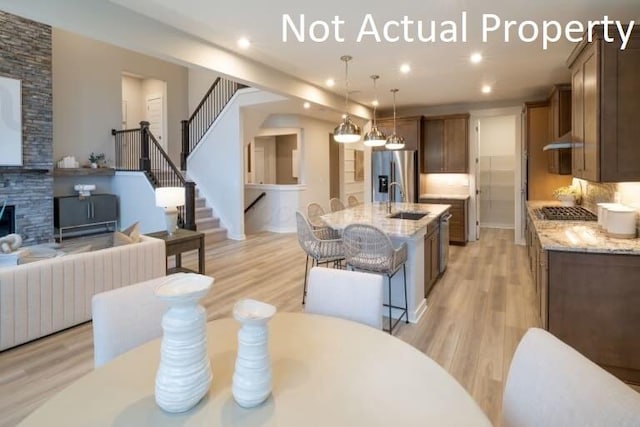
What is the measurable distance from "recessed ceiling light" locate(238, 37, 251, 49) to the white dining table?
3.37 meters

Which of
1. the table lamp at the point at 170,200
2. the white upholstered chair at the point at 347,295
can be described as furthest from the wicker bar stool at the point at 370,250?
the table lamp at the point at 170,200

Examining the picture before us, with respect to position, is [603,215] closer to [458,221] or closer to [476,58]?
[476,58]

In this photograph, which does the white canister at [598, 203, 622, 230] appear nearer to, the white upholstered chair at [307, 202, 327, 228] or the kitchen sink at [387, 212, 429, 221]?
the kitchen sink at [387, 212, 429, 221]

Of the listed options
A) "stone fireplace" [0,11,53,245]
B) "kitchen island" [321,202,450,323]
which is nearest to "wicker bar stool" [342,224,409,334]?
"kitchen island" [321,202,450,323]

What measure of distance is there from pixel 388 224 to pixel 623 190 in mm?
2066

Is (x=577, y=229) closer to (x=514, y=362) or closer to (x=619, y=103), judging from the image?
(x=619, y=103)

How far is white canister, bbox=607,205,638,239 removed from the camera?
269 centimetres

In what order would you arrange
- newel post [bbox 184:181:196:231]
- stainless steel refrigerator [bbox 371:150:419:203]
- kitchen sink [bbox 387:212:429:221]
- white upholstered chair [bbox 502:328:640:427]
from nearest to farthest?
white upholstered chair [bbox 502:328:640:427] → kitchen sink [bbox 387:212:429:221] → newel post [bbox 184:181:196:231] → stainless steel refrigerator [bbox 371:150:419:203]

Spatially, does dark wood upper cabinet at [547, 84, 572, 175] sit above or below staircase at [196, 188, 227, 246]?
above

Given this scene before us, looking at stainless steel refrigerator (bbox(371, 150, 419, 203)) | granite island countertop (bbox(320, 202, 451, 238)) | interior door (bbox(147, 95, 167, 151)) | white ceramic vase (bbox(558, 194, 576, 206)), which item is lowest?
granite island countertop (bbox(320, 202, 451, 238))

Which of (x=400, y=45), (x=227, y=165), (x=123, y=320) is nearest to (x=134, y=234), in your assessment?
(x=123, y=320)

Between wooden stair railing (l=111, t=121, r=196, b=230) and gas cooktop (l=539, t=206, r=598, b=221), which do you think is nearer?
gas cooktop (l=539, t=206, r=598, b=221)

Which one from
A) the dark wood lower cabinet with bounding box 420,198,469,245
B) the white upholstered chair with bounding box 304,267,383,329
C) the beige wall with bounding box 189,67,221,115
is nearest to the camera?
the white upholstered chair with bounding box 304,267,383,329

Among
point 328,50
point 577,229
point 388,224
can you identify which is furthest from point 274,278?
point 577,229
